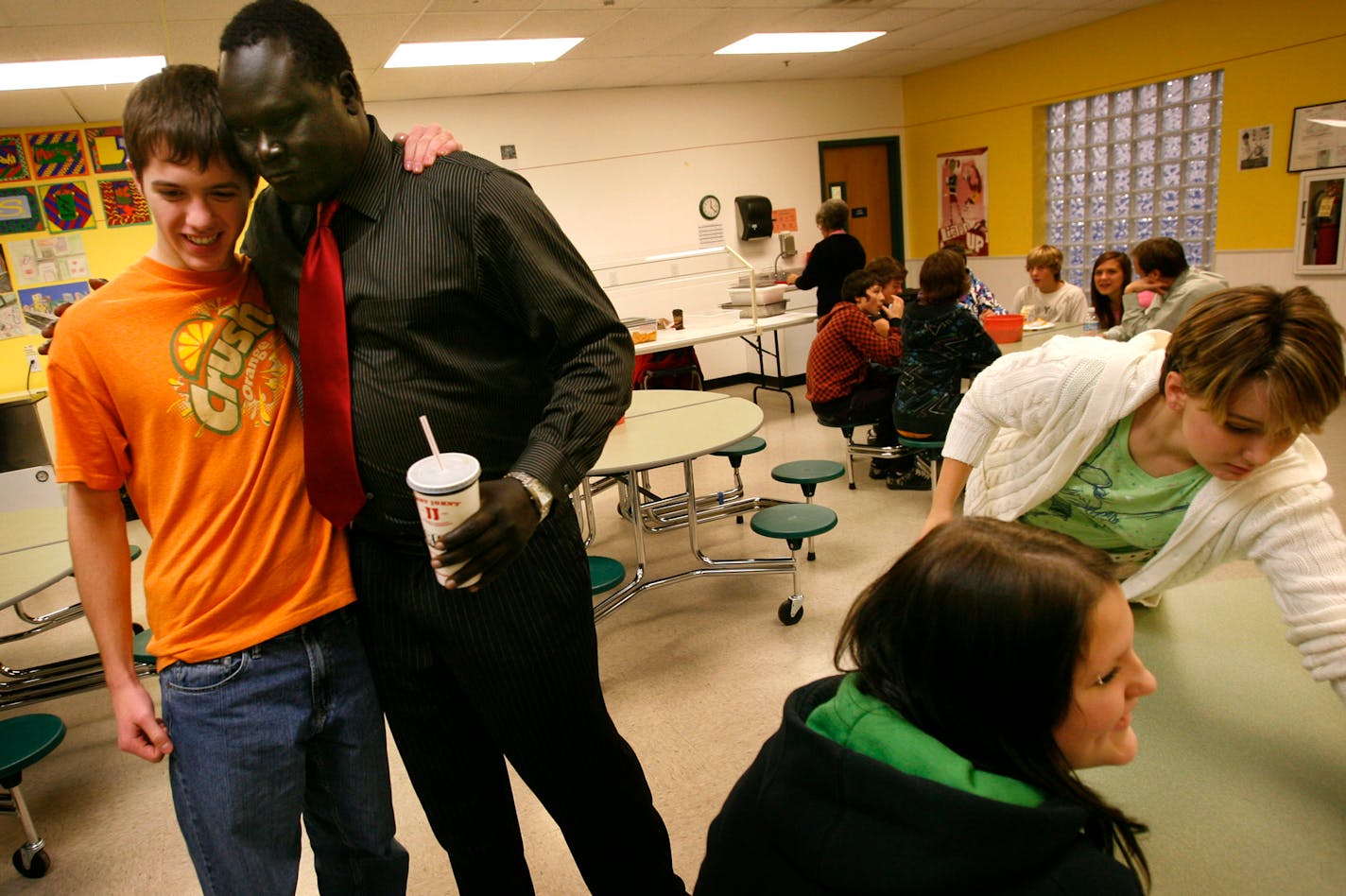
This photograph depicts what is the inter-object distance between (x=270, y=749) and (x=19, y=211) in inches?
232

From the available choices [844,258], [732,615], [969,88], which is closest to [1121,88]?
[969,88]

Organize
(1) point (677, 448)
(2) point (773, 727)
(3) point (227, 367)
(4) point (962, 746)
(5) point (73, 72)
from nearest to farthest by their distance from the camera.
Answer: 1. (4) point (962, 746)
2. (3) point (227, 367)
3. (2) point (773, 727)
4. (1) point (677, 448)
5. (5) point (73, 72)

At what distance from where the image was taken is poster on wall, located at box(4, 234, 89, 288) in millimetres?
5379

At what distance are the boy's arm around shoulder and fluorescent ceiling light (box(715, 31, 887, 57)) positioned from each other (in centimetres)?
553

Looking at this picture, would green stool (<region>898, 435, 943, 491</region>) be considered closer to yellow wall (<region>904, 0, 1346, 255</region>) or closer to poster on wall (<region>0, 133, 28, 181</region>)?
yellow wall (<region>904, 0, 1346, 255</region>)

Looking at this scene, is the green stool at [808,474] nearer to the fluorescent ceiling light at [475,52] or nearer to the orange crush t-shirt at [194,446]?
the orange crush t-shirt at [194,446]

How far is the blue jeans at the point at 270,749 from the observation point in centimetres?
109

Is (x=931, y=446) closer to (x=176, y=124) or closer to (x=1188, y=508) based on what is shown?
(x=1188, y=508)

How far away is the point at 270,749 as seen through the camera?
43.9 inches

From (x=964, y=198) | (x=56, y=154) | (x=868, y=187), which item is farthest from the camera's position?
(x=868, y=187)

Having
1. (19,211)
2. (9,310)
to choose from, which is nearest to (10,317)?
(9,310)

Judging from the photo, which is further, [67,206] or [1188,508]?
[67,206]

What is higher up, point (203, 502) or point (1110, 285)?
point (203, 502)

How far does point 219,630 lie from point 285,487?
0.66ft
